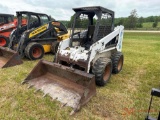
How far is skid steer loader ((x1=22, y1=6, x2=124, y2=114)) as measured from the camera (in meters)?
3.36

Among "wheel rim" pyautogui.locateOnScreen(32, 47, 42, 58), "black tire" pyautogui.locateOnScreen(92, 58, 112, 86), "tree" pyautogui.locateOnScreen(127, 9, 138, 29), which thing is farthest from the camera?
"tree" pyautogui.locateOnScreen(127, 9, 138, 29)

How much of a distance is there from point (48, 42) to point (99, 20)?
3927 millimetres

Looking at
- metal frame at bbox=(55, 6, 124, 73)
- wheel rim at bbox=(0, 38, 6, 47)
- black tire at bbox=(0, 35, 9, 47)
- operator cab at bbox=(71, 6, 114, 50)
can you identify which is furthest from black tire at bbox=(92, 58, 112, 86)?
wheel rim at bbox=(0, 38, 6, 47)

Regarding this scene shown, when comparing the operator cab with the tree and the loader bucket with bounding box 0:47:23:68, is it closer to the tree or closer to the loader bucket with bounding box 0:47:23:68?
the loader bucket with bounding box 0:47:23:68

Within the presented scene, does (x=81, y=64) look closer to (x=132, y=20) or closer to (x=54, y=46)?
(x=54, y=46)

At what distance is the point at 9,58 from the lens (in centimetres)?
600

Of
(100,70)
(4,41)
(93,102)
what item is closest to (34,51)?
(100,70)

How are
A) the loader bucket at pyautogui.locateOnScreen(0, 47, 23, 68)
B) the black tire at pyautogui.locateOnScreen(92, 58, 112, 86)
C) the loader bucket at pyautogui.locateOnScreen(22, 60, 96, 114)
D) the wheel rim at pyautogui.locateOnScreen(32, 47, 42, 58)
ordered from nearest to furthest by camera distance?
the loader bucket at pyautogui.locateOnScreen(22, 60, 96, 114) < the black tire at pyautogui.locateOnScreen(92, 58, 112, 86) < the loader bucket at pyautogui.locateOnScreen(0, 47, 23, 68) < the wheel rim at pyautogui.locateOnScreen(32, 47, 42, 58)

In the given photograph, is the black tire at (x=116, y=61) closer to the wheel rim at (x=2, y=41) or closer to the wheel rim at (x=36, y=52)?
the wheel rim at (x=36, y=52)

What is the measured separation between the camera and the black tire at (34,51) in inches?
254

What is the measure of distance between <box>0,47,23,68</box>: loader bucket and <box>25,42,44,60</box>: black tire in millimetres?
657

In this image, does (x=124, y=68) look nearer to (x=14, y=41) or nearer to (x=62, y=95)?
(x=62, y=95)

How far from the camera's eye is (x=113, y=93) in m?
3.78

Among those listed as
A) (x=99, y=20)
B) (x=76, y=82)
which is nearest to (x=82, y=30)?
(x=99, y=20)
